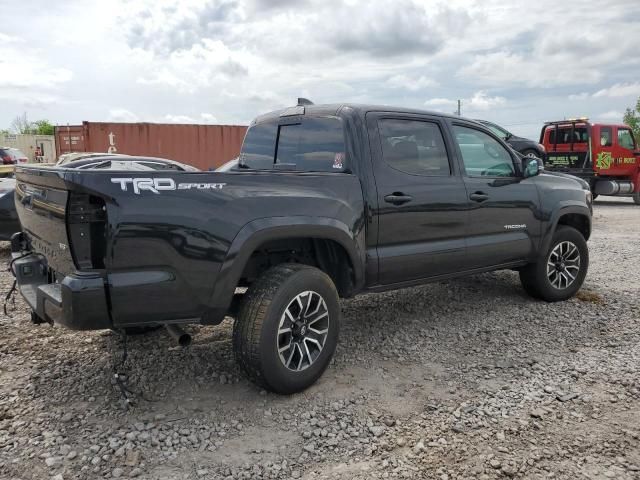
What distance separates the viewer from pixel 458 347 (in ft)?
14.0

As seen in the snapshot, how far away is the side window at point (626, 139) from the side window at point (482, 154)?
1243 centimetres

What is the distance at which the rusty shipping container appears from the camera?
692 inches

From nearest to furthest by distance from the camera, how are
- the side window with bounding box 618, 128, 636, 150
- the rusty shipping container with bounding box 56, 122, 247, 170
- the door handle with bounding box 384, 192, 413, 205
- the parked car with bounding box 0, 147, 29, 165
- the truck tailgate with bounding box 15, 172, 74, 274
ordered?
1. the truck tailgate with bounding box 15, 172, 74, 274
2. the door handle with bounding box 384, 192, 413, 205
3. the side window with bounding box 618, 128, 636, 150
4. the parked car with bounding box 0, 147, 29, 165
5. the rusty shipping container with bounding box 56, 122, 247, 170

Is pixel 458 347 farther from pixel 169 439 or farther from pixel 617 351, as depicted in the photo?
pixel 169 439

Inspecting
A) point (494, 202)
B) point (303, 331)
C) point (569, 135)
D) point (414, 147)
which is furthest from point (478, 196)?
point (569, 135)

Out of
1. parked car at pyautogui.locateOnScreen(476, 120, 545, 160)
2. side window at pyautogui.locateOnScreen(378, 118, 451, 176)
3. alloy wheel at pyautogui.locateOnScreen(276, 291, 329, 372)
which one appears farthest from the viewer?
parked car at pyautogui.locateOnScreen(476, 120, 545, 160)

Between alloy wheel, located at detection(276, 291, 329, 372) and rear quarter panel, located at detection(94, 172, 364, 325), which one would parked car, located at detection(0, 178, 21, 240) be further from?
alloy wheel, located at detection(276, 291, 329, 372)

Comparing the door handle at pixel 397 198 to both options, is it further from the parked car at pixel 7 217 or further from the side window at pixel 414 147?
the parked car at pixel 7 217

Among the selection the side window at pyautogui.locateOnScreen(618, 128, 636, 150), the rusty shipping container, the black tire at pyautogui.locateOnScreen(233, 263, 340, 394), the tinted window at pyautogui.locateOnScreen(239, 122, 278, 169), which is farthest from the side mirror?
the rusty shipping container

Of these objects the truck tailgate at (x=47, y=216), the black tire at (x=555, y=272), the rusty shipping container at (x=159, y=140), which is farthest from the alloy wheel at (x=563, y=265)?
the rusty shipping container at (x=159, y=140)

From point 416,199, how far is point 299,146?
3.29 ft

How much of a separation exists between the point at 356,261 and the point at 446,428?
1.21 m

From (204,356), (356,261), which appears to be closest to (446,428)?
(356,261)

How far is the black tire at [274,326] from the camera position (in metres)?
3.17
